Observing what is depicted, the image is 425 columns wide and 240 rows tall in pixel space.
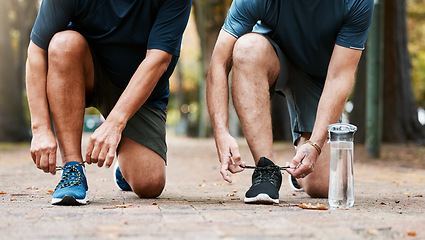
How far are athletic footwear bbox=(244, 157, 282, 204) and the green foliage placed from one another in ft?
75.8

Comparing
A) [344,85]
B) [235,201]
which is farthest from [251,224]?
[344,85]

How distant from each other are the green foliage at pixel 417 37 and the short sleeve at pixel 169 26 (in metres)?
23.0

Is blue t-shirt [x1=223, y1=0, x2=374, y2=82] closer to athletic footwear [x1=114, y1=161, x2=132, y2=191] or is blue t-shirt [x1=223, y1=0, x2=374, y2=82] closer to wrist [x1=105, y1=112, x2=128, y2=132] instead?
wrist [x1=105, y1=112, x2=128, y2=132]

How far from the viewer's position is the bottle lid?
11.1ft

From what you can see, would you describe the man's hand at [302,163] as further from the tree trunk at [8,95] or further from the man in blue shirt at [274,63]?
the tree trunk at [8,95]

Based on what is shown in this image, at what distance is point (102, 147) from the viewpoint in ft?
10.9

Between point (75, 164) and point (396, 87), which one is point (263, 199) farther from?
point (396, 87)

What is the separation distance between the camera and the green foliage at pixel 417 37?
82.2 feet

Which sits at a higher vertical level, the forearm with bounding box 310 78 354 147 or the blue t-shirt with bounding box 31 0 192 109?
the blue t-shirt with bounding box 31 0 192 109

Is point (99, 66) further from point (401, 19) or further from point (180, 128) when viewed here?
point (180, 128)

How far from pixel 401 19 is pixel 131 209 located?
13.7 m

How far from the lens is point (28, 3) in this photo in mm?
18562

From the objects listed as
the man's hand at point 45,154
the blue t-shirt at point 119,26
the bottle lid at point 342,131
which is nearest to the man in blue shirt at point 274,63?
the bottle lid at point 342,131

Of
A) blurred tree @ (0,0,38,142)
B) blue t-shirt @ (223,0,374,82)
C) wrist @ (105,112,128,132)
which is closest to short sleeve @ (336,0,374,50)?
blue t-shirt @ (223,0,374,82)
